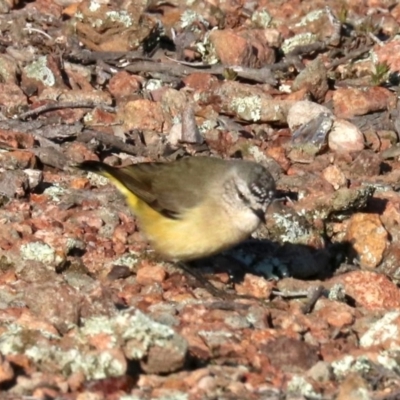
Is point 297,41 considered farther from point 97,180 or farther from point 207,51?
point 97,180

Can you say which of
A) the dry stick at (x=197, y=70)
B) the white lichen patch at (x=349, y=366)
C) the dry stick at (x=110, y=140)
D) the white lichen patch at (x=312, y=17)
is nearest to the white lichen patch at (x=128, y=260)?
the dry stick at (x=110, y=140)

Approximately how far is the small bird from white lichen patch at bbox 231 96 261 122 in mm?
1955

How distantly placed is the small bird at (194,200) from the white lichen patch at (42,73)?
6.78 ft

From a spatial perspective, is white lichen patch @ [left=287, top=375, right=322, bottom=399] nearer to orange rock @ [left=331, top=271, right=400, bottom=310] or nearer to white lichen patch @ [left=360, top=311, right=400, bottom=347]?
white lichen patch @ [left=360, top=311, right=400, bottom=347]

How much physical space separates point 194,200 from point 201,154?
1792 millimetres

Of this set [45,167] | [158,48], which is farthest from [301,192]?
[158,48]

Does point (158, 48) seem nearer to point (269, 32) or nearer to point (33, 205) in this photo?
point (269, 32)

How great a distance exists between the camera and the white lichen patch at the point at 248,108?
1077 centimetres

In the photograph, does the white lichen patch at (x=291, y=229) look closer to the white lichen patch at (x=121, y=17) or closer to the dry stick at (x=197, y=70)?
the dry stick at (x=197, y=70)

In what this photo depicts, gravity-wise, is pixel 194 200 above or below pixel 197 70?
above

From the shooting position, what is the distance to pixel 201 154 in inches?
405

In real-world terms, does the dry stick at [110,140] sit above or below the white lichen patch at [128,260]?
below

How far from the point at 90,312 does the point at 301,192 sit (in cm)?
318

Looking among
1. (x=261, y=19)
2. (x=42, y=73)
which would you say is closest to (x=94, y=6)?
(x=42, y=73)
